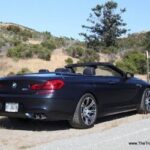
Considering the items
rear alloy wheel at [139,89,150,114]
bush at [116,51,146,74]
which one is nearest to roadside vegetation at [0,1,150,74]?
bush at [116,51,146,74]

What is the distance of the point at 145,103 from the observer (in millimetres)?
13047

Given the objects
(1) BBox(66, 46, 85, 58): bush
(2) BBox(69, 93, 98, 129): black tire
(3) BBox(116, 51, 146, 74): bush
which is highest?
(1) BBox(66, 46, 85, 58): bush

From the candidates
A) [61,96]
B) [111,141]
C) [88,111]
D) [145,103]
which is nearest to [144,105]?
[145,103]

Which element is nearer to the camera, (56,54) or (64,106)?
(64,106)

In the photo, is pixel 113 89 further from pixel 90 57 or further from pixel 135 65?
pixel 90 57

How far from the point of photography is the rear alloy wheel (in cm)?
1297

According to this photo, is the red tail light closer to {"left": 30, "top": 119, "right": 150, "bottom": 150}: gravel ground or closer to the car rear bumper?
the car rear bumper

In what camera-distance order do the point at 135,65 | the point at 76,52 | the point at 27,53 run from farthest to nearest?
the point at 76,52 < the point at 27,53 < the point at 135,65

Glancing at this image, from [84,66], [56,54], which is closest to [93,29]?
[56,54]

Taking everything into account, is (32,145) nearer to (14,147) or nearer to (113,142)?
(14,147)

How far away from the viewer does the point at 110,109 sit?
1160cm

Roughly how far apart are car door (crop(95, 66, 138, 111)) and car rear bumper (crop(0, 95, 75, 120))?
3.46ft

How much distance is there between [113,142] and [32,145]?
139 centimetres

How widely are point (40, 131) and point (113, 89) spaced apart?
221 centimetres
